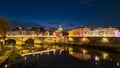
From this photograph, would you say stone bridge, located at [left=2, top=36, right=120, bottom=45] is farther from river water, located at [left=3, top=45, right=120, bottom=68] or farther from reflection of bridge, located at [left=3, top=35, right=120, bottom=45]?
river water, located at [left=3, top=45, right=120, bottom=68]

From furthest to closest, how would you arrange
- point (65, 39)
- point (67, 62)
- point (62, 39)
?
point (62, 39)
point (65, 39)
point (67, 62)

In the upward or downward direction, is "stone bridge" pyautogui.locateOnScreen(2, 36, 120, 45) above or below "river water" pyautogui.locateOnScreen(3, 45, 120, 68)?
above

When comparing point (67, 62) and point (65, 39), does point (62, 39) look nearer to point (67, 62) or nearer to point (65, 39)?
point (65, 39)

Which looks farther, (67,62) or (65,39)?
(65,39)

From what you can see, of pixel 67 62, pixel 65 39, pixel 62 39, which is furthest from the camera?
pixel 62 39

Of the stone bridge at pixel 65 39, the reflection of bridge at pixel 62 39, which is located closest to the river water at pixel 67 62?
the reflection of bridge at pixel 62 39

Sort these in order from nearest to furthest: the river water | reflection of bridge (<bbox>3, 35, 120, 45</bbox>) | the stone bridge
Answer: the river water, reflection of bridge (<bbox>3, 35, 120, 45</bbox>), the stone bridge

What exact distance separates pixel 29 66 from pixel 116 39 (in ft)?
153

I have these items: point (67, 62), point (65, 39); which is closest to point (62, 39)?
point (65, 39)

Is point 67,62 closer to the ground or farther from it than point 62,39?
closer to the ground

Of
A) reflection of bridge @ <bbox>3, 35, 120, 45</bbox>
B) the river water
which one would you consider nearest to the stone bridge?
reflection of bridge @ <bbox>3, 35, 120, 45</bbox>

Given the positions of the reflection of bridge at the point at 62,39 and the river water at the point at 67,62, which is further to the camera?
the reflection of bridge at the point at 62,39

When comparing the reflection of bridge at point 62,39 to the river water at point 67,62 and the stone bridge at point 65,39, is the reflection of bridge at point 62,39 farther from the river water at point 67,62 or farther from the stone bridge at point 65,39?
the river water at point 67,62

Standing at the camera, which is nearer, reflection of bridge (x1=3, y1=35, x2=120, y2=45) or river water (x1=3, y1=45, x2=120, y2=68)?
river water (x1=3, y1=45, x2=120, y2=68)
